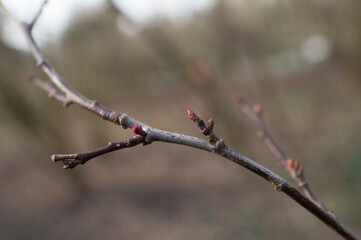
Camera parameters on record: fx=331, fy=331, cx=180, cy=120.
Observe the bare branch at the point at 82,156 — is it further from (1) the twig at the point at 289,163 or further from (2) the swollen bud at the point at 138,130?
(1) the twig at the point at 289,163

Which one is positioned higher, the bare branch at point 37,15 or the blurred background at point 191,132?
the blurred background at point 191,132

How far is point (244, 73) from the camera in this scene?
978 centimetres

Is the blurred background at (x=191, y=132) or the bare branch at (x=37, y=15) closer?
the bare branch at (x=37, y=15)

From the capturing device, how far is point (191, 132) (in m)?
10.0

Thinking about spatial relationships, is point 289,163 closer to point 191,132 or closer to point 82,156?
point 82,156

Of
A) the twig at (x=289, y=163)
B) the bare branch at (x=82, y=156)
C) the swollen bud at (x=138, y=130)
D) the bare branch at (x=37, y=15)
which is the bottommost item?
the bare branch at (x=82, y=156)

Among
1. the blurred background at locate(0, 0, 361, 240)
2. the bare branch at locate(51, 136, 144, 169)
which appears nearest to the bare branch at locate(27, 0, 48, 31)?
the bare branch at locate(51, 136, 144, 169)

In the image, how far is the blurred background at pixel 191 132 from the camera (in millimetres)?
5320

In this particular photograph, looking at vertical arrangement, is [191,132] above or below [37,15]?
above

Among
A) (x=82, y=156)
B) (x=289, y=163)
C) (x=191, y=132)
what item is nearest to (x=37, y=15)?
(x=82, y=156)

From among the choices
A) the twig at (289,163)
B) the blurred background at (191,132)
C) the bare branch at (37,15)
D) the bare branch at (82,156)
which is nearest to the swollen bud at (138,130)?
the bare branch at (82,156)

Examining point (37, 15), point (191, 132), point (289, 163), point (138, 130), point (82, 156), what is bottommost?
point (82, 156)

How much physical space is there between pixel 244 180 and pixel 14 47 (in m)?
5.26

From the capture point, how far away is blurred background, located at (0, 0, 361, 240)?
532cm
